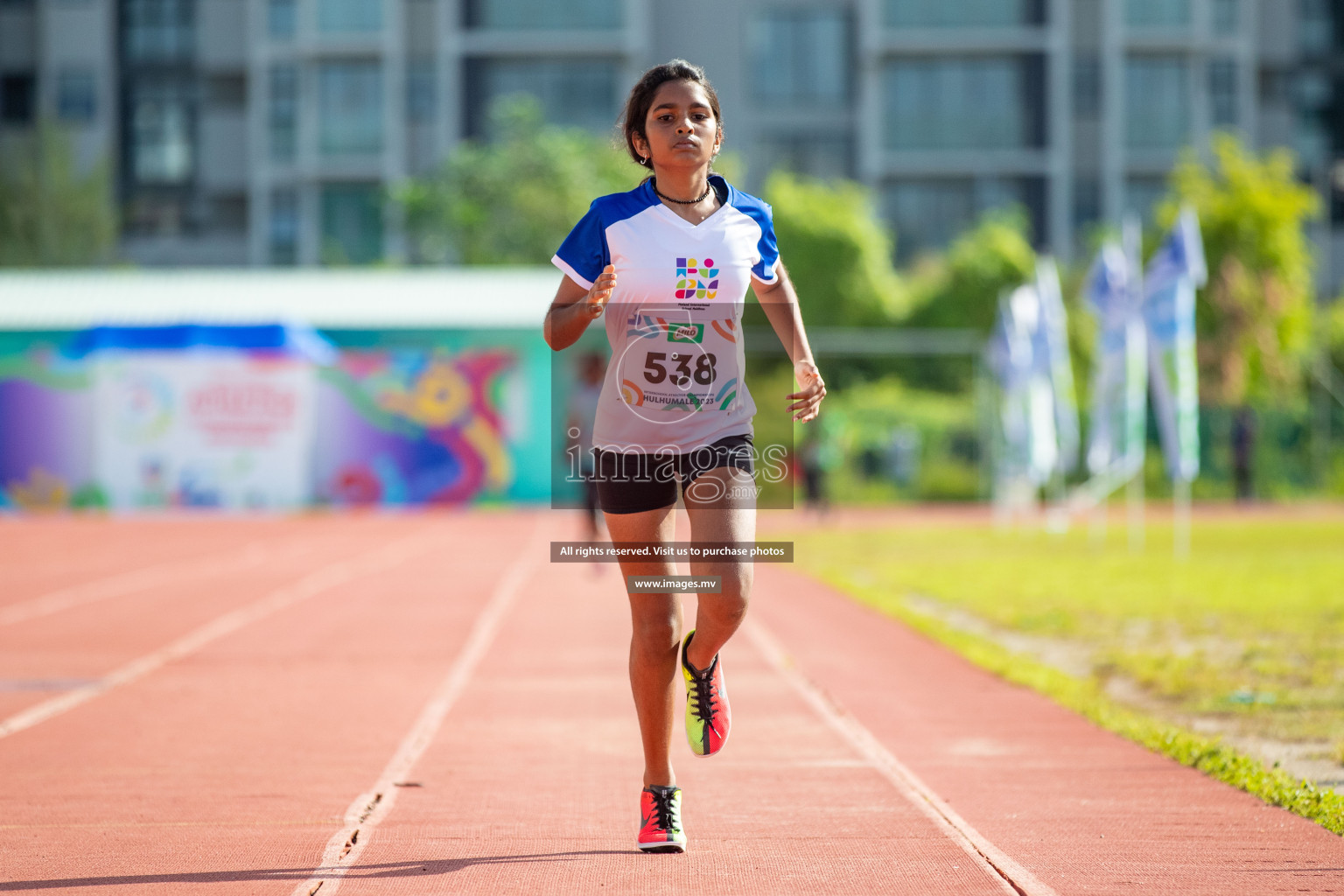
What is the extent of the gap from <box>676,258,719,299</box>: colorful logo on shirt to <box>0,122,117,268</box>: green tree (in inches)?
1900

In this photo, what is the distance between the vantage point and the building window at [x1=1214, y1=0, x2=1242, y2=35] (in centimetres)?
4928

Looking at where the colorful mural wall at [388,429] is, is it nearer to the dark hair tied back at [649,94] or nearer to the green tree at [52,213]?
the green tree at [52,213]

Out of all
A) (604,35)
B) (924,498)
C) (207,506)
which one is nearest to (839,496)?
(924,498)

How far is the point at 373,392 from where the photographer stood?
30.0m

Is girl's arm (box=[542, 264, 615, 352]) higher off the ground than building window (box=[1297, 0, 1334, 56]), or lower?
lower

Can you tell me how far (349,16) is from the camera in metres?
49.6

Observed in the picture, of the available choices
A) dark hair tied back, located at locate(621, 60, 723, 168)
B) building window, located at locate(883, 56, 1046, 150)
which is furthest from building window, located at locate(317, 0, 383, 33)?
dark hair tied back, located at locate(621, 60, 723, 168)

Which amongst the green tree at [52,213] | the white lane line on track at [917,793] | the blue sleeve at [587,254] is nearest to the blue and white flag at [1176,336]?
the white lane line on track at [917,793]

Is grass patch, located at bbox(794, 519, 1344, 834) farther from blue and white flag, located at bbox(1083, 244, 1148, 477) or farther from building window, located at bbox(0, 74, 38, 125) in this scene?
building window, located at bbox(0, 74, 38, 125)

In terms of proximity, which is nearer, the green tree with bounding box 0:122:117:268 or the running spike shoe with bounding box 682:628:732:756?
the running spike shoe with bounding box 682:628:732:756

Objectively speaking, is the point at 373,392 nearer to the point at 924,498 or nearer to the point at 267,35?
the point at 924,498

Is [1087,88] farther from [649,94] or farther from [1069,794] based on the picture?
[649,94]

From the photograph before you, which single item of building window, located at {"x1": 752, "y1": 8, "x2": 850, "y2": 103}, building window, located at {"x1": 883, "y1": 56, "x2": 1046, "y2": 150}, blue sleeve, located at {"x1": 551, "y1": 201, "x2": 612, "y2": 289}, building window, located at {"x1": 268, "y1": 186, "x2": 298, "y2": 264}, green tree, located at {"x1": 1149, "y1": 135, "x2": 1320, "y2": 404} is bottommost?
blue sleeve, located at {"x1": 551, "y1": 201, "x2": 612, "y2": 289}

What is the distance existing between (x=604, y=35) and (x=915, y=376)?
59.0 ft
